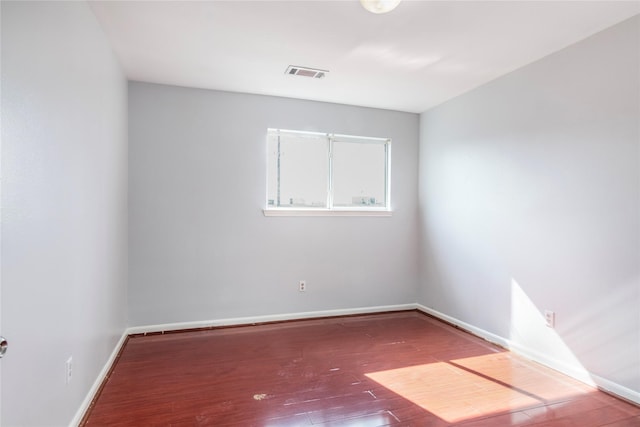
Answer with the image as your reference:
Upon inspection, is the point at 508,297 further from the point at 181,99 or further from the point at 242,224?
the point at 181,99

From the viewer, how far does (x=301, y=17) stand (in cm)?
233

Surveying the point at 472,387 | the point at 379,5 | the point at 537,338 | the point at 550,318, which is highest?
the point at 379,5

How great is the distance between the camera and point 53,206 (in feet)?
5.55

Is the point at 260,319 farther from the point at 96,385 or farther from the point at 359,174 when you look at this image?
the point at 359,174

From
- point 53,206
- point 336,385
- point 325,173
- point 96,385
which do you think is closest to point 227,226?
point 325,173

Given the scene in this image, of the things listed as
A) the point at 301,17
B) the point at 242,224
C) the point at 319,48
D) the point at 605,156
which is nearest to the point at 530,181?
the point at 605,156

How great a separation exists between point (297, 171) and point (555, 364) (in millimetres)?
2977

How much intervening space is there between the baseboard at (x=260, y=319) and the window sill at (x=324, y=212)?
1124mm

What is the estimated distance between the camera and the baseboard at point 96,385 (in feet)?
6.56

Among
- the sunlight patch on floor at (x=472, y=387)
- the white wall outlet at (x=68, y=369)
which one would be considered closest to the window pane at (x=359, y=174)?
the sunlight patch on floor at (x=472, y=387)

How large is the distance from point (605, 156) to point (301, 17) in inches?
89.8

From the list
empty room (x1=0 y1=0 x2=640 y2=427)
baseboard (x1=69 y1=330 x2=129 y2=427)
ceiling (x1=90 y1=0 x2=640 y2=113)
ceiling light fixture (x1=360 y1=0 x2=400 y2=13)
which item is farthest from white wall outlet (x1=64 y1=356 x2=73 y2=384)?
ceiling light fixture (x1=360 y1=0 x2=400 y2=13)

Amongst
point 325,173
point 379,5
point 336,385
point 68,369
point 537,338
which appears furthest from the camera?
point 325,173

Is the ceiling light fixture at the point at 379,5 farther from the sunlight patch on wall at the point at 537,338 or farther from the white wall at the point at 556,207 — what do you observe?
the sunlight patch on wall at the point at 537,338
